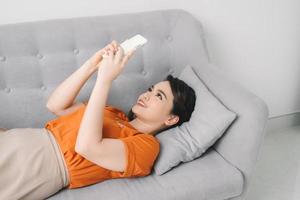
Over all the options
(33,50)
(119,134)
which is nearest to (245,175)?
(119,134)

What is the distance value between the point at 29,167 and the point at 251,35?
1614mm

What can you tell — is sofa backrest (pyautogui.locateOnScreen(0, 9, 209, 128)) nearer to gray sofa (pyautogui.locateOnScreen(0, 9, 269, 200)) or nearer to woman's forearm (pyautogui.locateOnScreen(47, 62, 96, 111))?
gray sofa (pyautogui.locateOnScreen(0, 9, 269, 200))

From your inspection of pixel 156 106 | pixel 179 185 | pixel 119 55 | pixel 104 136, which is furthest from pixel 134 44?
pixel 179 185

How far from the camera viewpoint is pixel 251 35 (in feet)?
8.05

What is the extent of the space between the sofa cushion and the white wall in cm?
90

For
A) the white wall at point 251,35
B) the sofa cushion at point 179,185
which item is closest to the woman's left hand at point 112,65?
the sofa cushion at point 179,185

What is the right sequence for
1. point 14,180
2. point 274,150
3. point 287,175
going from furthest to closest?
1. point 274,150
2. point 287,175
3. point 14,180

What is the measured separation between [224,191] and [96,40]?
3.03 ft

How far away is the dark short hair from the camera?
176 cm

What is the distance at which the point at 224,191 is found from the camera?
165cm

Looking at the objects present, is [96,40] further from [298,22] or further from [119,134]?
[298,22]

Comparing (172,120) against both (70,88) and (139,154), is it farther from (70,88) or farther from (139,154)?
(70,88)

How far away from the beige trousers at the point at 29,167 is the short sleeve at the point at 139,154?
25 cm

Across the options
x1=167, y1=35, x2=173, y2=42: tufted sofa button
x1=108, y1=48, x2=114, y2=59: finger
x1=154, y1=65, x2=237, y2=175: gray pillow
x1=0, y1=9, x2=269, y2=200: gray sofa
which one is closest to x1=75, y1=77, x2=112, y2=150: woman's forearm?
x1=108, y1=48, x2=114, y2=59: finger
